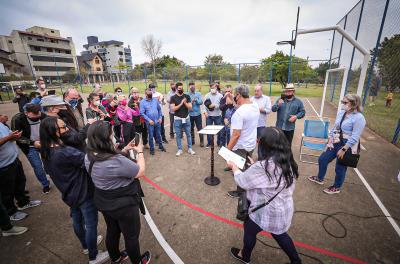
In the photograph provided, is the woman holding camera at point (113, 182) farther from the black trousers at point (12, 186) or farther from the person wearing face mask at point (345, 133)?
the person wearing face mask at point (345, 133)

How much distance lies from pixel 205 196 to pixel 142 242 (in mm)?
1552

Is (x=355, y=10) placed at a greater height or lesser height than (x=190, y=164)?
greater

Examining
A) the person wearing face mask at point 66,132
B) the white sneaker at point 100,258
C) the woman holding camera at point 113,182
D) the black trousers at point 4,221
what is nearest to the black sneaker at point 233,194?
the woman holding camera at point 113,182

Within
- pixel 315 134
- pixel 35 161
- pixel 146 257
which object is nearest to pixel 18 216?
pixel 35 161

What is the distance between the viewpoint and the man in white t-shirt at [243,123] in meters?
3.26

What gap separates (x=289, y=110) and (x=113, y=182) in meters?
4.47

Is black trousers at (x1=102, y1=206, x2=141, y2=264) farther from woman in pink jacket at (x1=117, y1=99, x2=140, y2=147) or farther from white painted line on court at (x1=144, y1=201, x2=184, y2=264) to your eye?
woman in pink jacket at (x1=117, y1=99, x2=140, y2=147)

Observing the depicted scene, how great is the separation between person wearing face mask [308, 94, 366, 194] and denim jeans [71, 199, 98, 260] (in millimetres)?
4301

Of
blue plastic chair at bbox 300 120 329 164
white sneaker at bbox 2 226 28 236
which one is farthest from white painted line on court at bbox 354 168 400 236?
white sneaker at bbox 2 226 28 236

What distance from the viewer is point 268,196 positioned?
6.45ft

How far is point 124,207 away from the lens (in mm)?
2031

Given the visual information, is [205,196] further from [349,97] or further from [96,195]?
[349,97]

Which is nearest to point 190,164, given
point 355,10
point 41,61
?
point 355,10

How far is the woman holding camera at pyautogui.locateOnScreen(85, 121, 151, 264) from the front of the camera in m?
1.85
